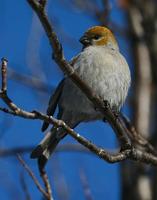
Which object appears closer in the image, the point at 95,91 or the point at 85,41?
the point at 95,91

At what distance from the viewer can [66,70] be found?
2.65 meters

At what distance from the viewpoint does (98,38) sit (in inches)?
186

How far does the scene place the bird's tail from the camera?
359cm

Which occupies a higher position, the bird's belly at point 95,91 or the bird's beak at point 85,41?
the bird's beak at point 85,41

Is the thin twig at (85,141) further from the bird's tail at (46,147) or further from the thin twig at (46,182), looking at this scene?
the bird's tail at (46,147)

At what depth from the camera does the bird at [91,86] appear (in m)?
3.91

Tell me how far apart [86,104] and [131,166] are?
1428 millimetres

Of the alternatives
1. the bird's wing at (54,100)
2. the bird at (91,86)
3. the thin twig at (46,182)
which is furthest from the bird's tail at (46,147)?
the thin twig at (46,182)

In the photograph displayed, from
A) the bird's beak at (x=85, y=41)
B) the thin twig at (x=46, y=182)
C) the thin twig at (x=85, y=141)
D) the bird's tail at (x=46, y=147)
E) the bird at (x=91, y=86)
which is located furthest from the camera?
the bird's beak at (x=85, y=41)

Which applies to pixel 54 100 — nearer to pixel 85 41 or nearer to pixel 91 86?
pixel 91 86

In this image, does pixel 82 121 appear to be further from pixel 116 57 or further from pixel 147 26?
pixel 147 26

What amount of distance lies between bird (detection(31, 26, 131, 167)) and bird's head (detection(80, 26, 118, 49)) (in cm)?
28

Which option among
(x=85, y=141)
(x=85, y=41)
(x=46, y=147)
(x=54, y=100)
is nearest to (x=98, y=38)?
(x=85, y=41)

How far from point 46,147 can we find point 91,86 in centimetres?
52
